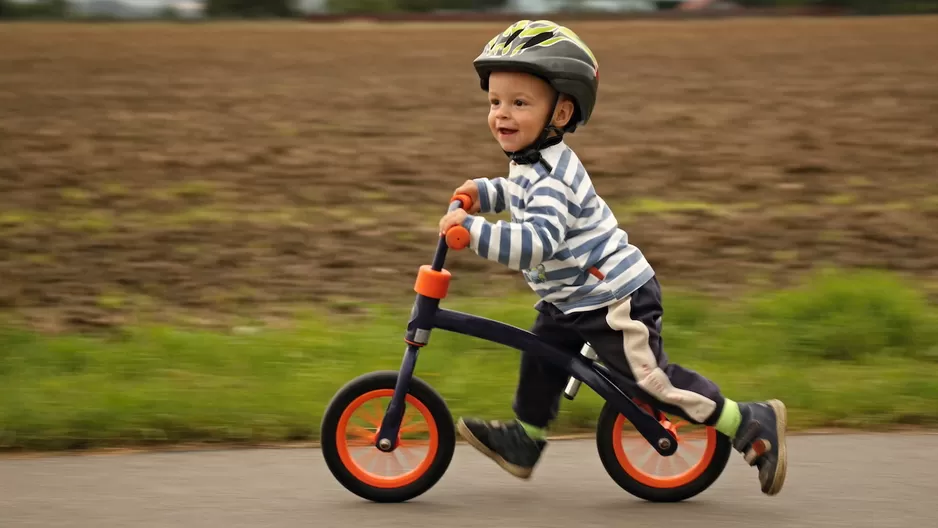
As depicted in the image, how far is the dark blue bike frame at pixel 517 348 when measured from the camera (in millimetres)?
3922

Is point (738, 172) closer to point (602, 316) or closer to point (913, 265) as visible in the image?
point (913, 265)

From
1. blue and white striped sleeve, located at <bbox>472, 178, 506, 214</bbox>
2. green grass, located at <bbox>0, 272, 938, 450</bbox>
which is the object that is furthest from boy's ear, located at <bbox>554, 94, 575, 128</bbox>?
green grass, located at <bbox>0, 272, 938, 450</bbox>

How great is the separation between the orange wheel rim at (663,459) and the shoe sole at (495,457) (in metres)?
0.31

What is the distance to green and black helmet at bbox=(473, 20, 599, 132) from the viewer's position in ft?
12.2

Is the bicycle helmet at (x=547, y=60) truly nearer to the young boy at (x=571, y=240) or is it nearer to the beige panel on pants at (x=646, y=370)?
the young boy at (x=571, y=240)

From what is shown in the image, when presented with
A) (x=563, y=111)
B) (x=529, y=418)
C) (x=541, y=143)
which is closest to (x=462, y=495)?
(x=529, y=418)

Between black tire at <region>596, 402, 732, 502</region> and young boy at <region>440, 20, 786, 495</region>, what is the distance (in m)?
0.16

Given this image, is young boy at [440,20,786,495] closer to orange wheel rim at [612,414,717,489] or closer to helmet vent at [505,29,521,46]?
helmet vent at [505,29,521,46]

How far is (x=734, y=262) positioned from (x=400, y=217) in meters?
2.50

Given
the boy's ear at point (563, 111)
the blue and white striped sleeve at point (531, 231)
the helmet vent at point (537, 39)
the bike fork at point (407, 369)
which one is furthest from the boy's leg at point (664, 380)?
the helmet vent at point (537, 39)

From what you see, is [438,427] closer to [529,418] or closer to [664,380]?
[529,418]

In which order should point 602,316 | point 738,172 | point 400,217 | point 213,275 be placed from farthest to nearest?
point 738,172 < point 400,217 < point 213,275 < point 602,316

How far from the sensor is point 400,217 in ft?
29.0

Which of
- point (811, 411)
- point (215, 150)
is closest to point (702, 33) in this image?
point (215, 150)
